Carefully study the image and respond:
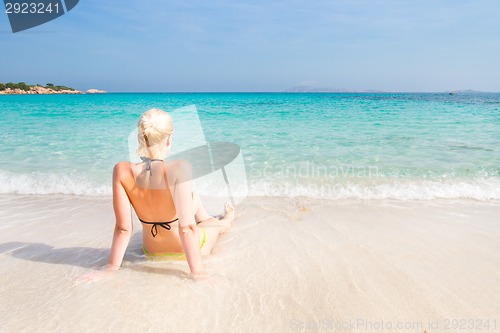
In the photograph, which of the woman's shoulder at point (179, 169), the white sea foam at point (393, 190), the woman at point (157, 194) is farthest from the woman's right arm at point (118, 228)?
the white sea foam at point (393, 190)

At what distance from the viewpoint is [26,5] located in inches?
234

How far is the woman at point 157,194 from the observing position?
2.25m

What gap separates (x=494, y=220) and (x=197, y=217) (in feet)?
11.7

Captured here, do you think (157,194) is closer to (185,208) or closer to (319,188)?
(185,208)

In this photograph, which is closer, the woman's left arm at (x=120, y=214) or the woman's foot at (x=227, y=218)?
the woman's left arm at (x=120, y=214)

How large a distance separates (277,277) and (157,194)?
1.19m

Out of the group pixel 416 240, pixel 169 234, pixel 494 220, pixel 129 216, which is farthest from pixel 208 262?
pixel 494 220

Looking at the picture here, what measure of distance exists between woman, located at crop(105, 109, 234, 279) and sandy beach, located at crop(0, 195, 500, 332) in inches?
11.8

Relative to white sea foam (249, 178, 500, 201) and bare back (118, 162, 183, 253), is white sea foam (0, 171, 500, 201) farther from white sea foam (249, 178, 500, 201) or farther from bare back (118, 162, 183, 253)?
bare back (118, 162, 183, 253)

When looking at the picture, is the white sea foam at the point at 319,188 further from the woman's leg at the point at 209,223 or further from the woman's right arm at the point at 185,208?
the woman's right arm at the point at 185,208

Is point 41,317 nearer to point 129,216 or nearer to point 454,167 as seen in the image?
point 129,216

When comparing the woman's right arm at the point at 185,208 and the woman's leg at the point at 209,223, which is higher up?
the woman's right arm at the point at 185,208

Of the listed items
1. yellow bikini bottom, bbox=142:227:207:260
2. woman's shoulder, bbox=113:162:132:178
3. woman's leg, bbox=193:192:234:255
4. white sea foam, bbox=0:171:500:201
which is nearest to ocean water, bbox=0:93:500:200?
white sea foam, bbox=0:171:500:201

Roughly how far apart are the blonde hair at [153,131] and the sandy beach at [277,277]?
106 cm
